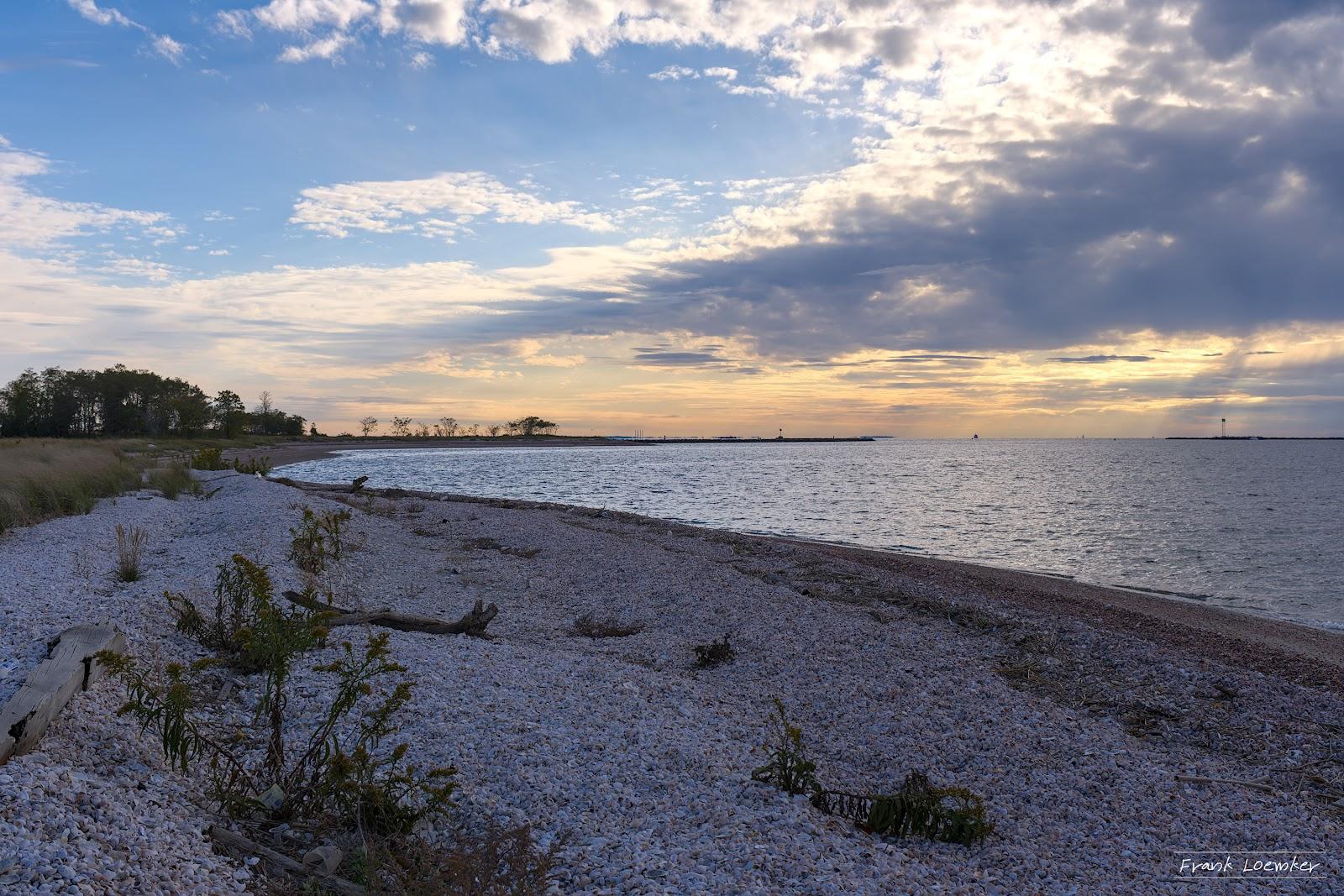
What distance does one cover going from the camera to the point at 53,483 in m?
17.9

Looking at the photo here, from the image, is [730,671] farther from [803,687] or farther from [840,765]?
[840,765]

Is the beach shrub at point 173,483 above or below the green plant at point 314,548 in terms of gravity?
above

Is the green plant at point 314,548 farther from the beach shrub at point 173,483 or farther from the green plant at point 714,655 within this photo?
the beach shrub at point 173,483

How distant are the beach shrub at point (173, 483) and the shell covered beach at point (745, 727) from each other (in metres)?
7.44

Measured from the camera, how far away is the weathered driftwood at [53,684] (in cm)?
419

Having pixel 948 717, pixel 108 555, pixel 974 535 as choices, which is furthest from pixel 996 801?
pixel 974 535

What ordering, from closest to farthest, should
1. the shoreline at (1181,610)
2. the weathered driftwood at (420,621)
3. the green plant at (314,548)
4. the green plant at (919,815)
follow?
1. the green plant at (919,815)
2. the weathered driftwood at (420,621)
3. the green plant at (314,548)
4. the shoreline at (1181,610)

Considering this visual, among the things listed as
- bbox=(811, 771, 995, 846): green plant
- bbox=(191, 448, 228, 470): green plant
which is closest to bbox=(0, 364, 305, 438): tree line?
bbox=(191, 448, 228, 470): green plant

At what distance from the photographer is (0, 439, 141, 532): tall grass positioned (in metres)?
15.0

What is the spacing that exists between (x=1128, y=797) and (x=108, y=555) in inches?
530

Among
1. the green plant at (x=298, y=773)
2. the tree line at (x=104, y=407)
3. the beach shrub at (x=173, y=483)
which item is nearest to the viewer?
the green plant at (x=298, y=773)

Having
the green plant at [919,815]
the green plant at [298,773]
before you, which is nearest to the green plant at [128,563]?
the green plant at [298,773]

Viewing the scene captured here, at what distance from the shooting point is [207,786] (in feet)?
15.0

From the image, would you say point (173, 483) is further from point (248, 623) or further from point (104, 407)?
point (104, 407)
